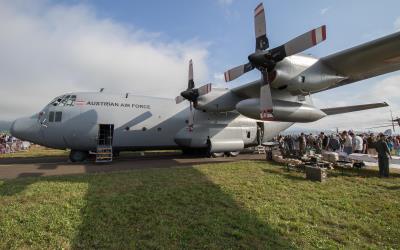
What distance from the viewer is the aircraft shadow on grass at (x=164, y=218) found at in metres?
4.50

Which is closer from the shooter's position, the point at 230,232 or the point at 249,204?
the point at 230,232

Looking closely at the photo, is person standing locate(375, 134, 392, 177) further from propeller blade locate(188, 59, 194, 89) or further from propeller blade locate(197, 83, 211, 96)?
propeller blade locate(188, 59, 194, 89)

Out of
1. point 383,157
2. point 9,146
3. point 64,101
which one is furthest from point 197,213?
point 9,146

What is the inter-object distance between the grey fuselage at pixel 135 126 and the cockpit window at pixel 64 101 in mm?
153

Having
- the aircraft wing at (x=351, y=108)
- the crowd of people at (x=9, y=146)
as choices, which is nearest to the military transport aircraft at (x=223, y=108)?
the aircraft wing at (x=351, y=108)

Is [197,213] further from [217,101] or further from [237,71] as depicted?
[217,101]

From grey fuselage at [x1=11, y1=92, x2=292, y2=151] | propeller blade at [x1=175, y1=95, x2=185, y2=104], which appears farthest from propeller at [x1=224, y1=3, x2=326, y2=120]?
propeller blade at [x1=175, y1=95, x2=185, y2=104]

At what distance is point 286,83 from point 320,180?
389 cm

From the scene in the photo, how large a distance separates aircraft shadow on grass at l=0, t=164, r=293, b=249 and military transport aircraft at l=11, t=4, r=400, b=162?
5.26 meters

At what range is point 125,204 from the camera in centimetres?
611

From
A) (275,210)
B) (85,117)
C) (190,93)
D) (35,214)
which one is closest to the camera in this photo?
(35,214)

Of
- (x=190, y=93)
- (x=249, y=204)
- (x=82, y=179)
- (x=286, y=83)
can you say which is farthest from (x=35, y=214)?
(x=190, y=93)

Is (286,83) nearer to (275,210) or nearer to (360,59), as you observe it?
(360,59)

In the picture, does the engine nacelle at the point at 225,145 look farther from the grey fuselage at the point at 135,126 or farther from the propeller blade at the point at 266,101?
the propeller blade at the point at 266,101
